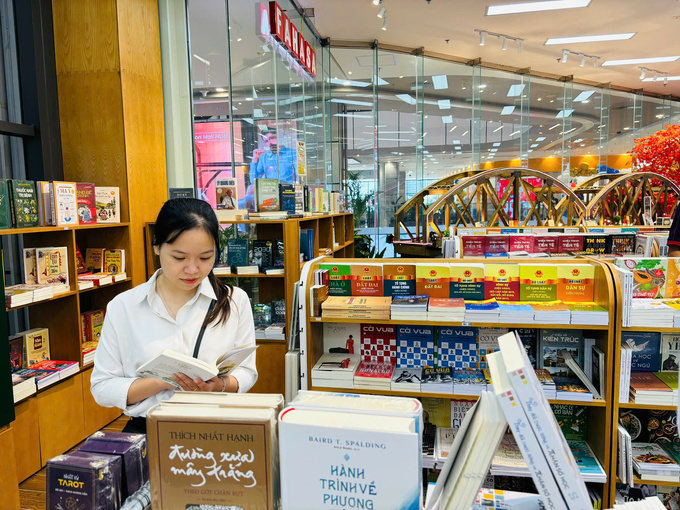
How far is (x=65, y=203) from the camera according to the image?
3.22 meters

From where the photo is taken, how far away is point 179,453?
0.92 meters

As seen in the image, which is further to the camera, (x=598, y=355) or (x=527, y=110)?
(x=527, y=110)

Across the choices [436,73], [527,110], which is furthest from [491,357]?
[527,110]

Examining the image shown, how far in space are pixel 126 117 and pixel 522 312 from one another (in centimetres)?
342

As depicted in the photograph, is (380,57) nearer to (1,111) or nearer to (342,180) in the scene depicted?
(342,180)

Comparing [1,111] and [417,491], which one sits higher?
[1,111]

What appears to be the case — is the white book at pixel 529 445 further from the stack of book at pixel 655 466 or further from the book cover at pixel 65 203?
the book cover at pixel 65 203

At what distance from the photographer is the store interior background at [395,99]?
5.01m

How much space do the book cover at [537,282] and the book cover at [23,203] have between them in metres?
3.05

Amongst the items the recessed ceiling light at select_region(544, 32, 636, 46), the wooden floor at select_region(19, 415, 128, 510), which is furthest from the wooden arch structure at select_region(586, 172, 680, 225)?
the wooden floor at select_region(19, 415, 128, 510)

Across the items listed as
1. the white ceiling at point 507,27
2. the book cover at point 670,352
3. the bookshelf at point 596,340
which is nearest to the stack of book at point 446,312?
the bookshelf at point 596,340

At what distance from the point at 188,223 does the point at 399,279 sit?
1380 mm

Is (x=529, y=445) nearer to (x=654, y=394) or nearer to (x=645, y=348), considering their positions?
(x=654, y=394)

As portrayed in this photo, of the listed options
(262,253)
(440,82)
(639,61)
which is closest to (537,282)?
(262,253)
